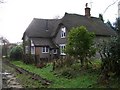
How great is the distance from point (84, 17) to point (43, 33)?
27.8 ft

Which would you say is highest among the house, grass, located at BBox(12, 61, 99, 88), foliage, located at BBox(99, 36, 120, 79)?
the house

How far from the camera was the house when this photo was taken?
1689 inches

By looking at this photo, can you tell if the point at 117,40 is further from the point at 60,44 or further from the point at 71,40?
the point at 60,44

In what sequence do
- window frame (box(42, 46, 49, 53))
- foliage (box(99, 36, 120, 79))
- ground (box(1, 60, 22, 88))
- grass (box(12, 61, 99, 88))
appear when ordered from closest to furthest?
grass (box(12, 61, 99, 88)), foliage (box(99, 36, 120, 79)), ground (box(1, 60, 22, 88)), window frame (box(42, 46, 49, 53))

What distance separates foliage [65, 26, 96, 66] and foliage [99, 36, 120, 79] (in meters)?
4.20

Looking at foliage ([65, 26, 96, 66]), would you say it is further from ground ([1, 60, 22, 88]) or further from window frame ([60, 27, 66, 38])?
window frame ([60, 27, 66, 38])

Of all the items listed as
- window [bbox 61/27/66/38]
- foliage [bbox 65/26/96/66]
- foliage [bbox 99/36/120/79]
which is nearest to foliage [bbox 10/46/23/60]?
window [bbox 61/27/66/38]

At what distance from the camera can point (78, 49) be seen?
2353 cm

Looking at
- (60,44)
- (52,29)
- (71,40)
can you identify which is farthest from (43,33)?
(71,40)

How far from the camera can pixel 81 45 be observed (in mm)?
23344

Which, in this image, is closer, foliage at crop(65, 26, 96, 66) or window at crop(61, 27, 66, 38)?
foliage at crop(65, 26, 96, 66)

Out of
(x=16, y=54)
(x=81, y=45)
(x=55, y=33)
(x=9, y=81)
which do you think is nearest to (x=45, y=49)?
(x=55, y=33)

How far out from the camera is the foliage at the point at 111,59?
18438mm

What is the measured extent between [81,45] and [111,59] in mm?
4995
